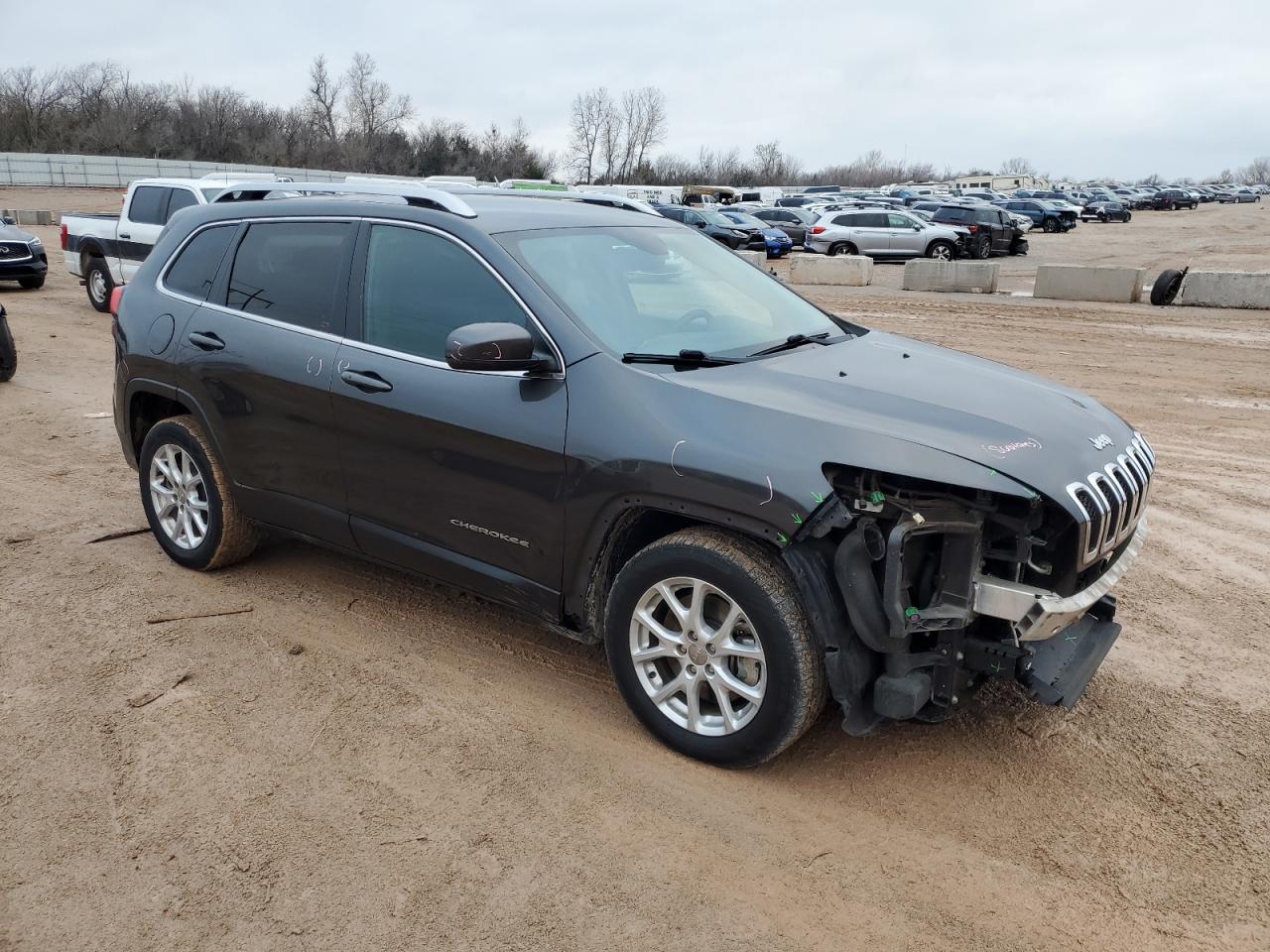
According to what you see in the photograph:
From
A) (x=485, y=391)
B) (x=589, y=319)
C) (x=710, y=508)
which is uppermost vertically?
(x=589, y=319)

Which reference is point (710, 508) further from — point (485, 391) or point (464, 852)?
point (464, 852)

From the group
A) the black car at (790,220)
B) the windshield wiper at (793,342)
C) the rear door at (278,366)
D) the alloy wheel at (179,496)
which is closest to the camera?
the windshield wiper at (793,342)

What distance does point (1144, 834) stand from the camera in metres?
3.15

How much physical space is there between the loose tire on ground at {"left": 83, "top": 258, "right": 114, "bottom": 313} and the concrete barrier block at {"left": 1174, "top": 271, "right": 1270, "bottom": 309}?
57.4 ft

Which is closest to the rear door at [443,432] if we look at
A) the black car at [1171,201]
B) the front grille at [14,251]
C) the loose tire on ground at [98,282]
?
the loose tire on ground at [98,282]

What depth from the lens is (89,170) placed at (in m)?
55.9

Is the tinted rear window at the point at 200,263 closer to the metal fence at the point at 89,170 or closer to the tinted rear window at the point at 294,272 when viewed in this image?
the tinted rear window at the point at 294,272

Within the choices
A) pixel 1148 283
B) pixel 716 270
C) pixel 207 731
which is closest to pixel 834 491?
pixel 716 270

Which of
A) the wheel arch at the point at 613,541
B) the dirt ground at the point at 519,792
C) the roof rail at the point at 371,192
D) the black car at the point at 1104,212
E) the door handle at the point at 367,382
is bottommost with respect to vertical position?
the dirt ground at the point at 519,792

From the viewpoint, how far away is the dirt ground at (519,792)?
279 centimetres

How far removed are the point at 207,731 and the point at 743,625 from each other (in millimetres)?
2018

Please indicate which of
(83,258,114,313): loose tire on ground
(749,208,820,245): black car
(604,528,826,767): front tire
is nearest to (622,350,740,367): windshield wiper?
(604,528,826,767): front tire

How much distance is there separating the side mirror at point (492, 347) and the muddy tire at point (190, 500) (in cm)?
197

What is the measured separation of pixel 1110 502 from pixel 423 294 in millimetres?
2657
